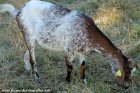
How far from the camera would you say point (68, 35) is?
22.0 feet

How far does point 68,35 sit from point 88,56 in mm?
1200

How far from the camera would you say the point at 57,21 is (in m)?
6.94

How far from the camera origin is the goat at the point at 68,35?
652cm

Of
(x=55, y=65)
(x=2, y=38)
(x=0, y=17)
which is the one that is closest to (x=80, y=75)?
(x=55, y=65)

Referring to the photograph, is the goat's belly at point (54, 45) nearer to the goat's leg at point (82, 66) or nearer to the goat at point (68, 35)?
the goat at point (68, 35)

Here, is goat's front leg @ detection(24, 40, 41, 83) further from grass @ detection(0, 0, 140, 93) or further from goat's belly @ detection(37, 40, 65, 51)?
goat's belly @ detection(37, 40, 65, 51)

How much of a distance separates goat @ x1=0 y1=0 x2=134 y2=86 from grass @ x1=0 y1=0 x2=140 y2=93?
26 cm

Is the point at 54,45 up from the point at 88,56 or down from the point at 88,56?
up

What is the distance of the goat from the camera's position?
6.52 metres

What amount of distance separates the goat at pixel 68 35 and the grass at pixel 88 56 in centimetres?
26

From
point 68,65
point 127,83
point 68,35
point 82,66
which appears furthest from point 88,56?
point 127,83

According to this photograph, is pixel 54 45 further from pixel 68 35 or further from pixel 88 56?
pixel 88 56

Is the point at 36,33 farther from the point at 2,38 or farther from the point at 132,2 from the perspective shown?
the point at 132,2

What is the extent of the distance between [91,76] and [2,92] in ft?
5.20
